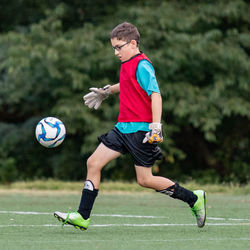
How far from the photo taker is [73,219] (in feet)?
25.3

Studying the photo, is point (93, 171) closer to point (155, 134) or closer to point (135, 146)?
point (135, 146)

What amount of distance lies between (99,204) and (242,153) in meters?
13.0

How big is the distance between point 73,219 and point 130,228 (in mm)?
747

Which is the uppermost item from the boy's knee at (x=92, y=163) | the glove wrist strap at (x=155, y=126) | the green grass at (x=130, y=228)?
the glove wrist strap at (x=155, y=126)

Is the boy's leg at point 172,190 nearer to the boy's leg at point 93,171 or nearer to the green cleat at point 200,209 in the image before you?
the green cleat at point 200,209

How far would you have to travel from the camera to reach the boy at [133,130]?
786 centimetres

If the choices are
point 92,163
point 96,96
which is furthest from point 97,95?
point 92,163

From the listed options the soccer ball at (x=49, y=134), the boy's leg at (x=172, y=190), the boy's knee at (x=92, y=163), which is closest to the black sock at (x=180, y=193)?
the boy's leg at (x=172, y=190)

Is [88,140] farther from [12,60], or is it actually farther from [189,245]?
[189,245]

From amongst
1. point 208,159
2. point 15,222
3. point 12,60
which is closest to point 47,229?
point 15,222

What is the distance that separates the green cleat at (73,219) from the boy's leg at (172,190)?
0.72 m

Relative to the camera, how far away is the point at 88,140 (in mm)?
19844

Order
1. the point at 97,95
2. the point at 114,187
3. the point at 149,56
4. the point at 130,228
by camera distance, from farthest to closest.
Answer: the point at 149,56 → the point at 114,187 → the point at 97,95 → the point at 130,228

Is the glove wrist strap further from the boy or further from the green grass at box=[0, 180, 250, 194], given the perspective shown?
the green grass at box=[0, 180, 250, 194]
